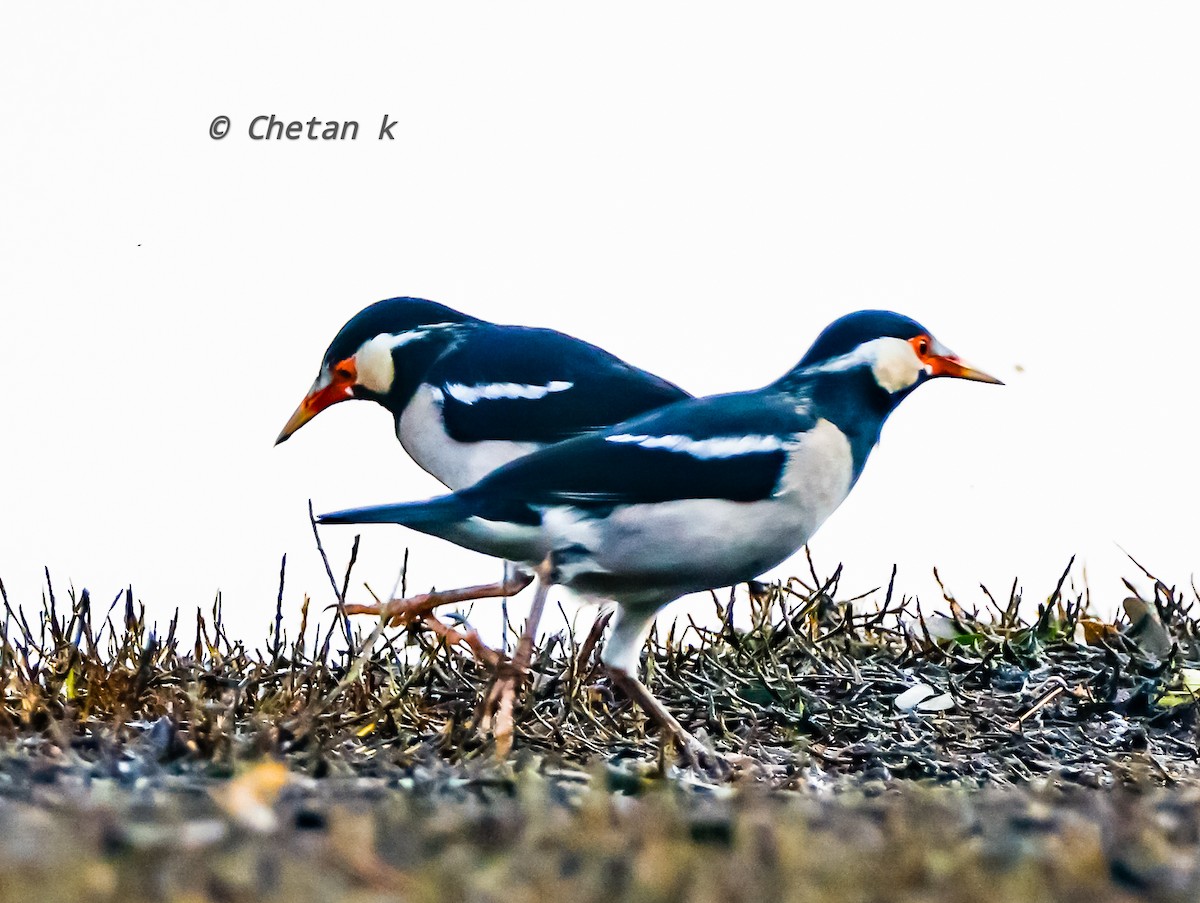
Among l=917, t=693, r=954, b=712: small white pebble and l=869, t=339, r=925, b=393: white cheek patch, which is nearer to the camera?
l=869, t=339, r=925, b=393: white cheek patch

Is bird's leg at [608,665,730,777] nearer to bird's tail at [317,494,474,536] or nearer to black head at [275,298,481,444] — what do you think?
bird's tail at [317,494,474,536]

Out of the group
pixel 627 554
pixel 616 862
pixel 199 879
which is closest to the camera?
pixel 199 879

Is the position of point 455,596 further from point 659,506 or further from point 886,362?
point 886,362

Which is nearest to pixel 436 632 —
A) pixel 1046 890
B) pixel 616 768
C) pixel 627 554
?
pixel 627 554

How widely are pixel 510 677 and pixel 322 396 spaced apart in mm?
1899

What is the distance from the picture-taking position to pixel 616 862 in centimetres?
305

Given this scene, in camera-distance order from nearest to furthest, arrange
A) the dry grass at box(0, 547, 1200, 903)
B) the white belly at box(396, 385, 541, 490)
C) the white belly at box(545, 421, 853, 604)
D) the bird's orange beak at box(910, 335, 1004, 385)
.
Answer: the dry grass at box(0, 547, 1200, 903) < the white belly at box(545, 421, 853, 604) < the bird's orange beak at box(910, 335, 1004, 385) < the white belly at box(396, 385, 541, 490)

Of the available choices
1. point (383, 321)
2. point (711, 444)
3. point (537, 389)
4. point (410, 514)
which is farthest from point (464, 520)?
point (383, 321)

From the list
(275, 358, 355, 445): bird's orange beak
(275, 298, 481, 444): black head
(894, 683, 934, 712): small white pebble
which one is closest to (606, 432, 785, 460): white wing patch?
(275, 298, 481, 444): black head

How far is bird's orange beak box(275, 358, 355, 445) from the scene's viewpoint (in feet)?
22.1

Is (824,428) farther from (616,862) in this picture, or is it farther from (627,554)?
(616,862)

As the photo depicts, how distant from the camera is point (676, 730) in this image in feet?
18.2

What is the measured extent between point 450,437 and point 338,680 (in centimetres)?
103

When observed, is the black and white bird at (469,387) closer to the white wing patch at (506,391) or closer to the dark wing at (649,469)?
the white wing patch at (506,391)
